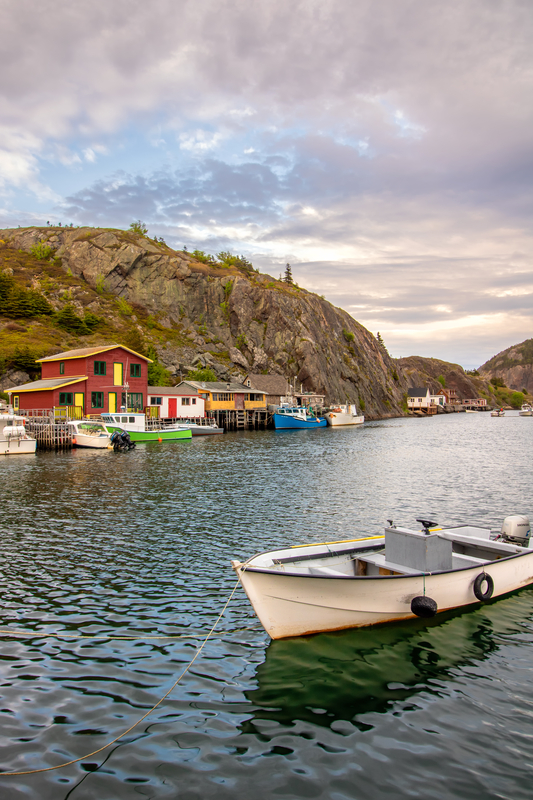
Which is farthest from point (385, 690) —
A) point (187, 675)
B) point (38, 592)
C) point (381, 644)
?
point (38, 592)

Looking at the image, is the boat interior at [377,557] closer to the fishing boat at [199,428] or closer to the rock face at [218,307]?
the fishing boat at [199,428]

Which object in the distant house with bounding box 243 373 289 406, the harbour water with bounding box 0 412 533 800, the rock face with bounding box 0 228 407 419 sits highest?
the rock face with bounding box 0 228 407 419

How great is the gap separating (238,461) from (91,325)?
236 ft

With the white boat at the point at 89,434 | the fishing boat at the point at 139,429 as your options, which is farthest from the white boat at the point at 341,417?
the white boat at the point at 89,434

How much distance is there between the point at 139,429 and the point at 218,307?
242ft

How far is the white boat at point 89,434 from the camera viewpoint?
5375cm

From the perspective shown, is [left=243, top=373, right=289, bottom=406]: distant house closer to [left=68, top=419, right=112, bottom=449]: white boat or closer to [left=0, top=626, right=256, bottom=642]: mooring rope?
[left=68, top=419, right=112, bottom=449]: white boat

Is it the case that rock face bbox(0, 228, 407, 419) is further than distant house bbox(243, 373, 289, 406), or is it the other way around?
rock face bbox(0, 228, 407, 419)

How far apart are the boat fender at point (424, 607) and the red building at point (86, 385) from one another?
5469cm

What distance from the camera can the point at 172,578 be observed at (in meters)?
14.3

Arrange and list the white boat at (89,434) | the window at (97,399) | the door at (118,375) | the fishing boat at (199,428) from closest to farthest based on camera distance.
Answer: the white boat at (89,434) < the window at (97,399) < the door at (118,375) < the fishing boat at (199,428)

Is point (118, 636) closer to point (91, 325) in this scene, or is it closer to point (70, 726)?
point (70, 726)

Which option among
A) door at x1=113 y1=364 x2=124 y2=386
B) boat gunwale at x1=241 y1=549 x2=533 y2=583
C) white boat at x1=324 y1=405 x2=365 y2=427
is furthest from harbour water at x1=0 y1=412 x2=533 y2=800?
white boat at x1=324 y1=405 x2=365 y2=427

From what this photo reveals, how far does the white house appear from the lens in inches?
2886
